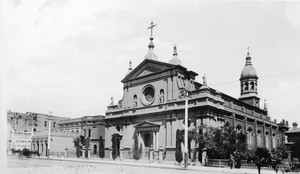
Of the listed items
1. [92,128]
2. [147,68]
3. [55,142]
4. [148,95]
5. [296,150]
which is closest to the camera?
[296,150]

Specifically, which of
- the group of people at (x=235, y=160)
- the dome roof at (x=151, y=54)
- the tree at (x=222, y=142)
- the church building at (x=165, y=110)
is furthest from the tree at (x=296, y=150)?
the dome roof at (x=151, y=54)

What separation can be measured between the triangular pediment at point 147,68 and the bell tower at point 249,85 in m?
23.7

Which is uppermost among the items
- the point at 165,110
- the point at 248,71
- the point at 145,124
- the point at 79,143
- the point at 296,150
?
the point at 248,71

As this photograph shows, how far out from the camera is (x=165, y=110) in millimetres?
43562

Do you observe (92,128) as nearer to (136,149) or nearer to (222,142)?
(136,149)

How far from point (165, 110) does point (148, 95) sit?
19.4ft

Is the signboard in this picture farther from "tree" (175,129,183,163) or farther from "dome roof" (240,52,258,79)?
"dome roof" (240,52,258,79)

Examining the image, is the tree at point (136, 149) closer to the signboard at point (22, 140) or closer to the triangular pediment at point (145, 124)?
the triangular pediment at point (145, 124)

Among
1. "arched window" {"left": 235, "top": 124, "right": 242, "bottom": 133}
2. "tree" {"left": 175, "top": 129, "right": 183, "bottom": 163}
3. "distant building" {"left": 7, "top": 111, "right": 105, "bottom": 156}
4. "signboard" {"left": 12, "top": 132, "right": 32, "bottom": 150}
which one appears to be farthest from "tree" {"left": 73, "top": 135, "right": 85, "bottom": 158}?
"arched window" {"left": 235, "top": 124, "right": 242, "bottom": 133}

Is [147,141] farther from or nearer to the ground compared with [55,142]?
farther from the ground

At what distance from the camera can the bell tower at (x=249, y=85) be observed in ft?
202

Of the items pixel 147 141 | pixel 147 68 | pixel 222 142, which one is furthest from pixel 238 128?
pixel 147 68

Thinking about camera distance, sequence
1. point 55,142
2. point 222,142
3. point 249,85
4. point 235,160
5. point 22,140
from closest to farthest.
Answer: point 235,160 → point 222,142 → point 55,142 → point 249,85 → point 22,140

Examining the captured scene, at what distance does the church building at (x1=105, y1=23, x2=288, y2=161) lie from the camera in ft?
133
